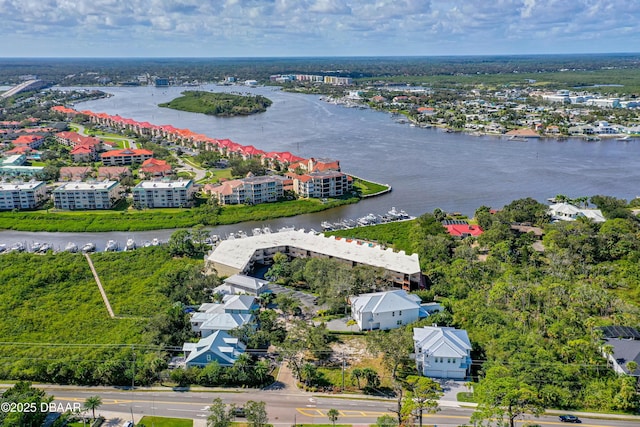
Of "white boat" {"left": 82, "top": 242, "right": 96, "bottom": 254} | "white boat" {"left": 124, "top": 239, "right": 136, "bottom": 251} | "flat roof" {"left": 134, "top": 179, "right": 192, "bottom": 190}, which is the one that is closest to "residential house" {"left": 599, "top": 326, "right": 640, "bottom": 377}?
"white boat" {"left": 124, "top": 239, "right": 136, "bottom": 251}

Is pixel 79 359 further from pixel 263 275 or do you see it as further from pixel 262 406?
pixel 263 275

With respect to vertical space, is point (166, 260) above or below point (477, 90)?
Result: below

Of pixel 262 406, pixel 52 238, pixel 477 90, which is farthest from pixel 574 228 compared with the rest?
pixel 477 90

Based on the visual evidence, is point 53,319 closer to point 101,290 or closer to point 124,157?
point 101,290

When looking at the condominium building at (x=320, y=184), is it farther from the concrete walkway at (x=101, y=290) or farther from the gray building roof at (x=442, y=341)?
the gray building roof at (x=442, y=341)

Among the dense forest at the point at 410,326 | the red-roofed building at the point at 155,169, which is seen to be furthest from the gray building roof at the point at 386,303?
the red-roofed building at the point at 155,169

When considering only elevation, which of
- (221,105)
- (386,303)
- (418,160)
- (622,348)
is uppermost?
(221,105)

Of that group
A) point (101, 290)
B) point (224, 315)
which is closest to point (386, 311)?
point (224, 315)
